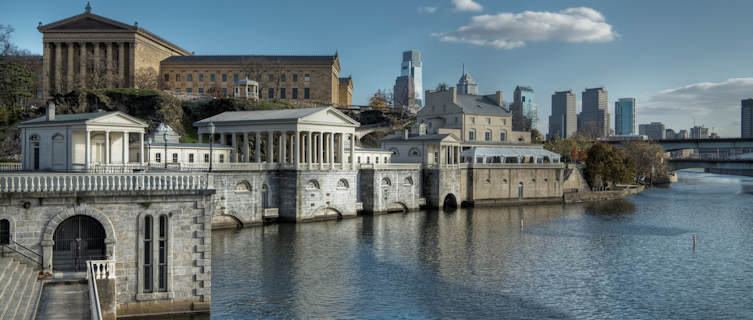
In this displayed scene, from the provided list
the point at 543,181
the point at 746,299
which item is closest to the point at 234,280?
the point at 746,299

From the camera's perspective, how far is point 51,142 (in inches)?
2122

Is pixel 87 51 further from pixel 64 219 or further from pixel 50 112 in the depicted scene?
pixel 64 219

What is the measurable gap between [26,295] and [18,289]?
1.21 feet

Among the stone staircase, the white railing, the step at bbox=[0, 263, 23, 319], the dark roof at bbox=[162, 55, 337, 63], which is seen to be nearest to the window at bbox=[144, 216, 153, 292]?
the stone staircase

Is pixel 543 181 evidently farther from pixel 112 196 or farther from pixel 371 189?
pixel 112 196

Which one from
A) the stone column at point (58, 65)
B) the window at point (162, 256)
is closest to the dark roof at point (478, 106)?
the stone column at point (58, 65)

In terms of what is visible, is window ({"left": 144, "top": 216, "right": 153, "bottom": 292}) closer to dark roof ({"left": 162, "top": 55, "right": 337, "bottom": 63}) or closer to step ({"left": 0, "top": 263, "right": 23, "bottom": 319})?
step ({"left": 0, "top": 263, "right": 23, "bottom": 319})

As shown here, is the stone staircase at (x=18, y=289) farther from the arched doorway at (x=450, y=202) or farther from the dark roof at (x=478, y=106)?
the dark roof at (x=478, y=106)

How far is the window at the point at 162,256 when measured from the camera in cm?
2744

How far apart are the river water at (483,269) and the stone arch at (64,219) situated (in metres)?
7.21

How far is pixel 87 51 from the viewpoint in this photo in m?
120

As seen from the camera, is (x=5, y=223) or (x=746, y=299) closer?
(x=5, y=223)

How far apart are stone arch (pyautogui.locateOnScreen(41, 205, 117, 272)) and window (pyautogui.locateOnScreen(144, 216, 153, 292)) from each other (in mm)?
1393

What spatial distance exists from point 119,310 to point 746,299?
117ft
